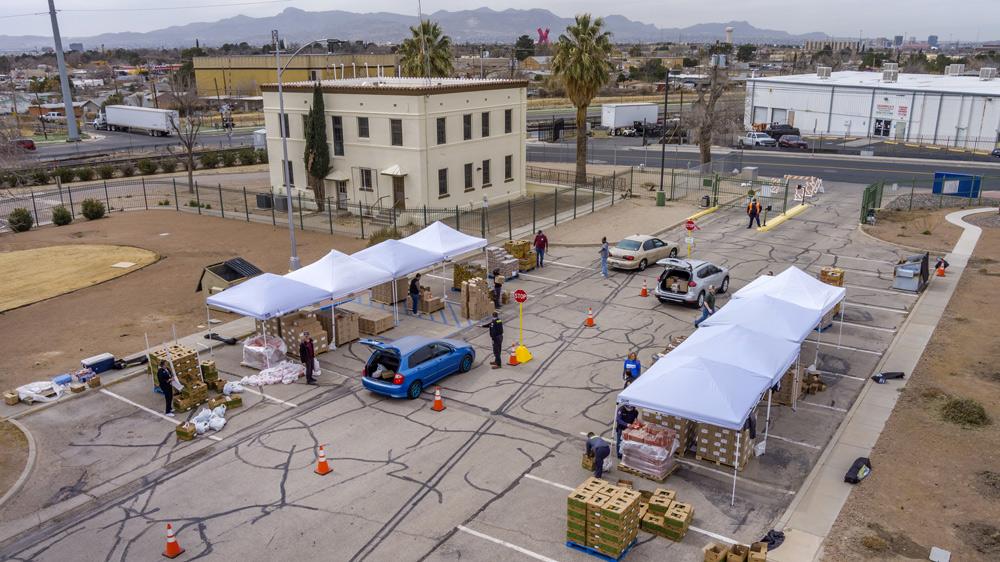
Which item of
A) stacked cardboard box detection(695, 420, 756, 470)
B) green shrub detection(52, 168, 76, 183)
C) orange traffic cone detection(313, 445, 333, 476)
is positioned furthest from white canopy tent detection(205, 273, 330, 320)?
green shrub detection(52, 168, 76, 183)

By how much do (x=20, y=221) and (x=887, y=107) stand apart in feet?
234

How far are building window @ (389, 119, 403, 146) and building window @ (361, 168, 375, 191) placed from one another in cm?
273

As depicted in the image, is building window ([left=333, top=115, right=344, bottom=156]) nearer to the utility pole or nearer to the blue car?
the blue car

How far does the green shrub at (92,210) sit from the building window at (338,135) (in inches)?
529

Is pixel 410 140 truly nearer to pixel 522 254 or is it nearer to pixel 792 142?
pixel 522 254

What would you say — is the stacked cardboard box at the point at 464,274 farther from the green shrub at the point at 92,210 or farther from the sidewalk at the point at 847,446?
the green shrub at the point at 92,210

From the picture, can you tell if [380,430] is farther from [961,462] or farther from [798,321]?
[961,462]

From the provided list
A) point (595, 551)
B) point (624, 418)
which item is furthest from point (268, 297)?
point (595, 551)

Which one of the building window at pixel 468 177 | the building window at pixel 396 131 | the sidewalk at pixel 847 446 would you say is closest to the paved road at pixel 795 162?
the building window at pixel 468 177

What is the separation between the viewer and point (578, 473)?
1454cm

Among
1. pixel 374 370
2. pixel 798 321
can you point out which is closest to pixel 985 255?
pixel 798 321

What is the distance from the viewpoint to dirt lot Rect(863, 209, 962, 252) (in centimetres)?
3319

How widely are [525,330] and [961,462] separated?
1212 centimetres

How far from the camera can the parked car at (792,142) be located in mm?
66938
